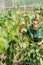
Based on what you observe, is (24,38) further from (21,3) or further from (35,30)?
(21,3)

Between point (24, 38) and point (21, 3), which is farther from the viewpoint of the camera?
point (21, 3)

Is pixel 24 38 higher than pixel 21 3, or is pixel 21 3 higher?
pixel 24 38

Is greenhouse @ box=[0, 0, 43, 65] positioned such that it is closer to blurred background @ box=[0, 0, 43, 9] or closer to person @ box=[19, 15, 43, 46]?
person @ box=[19, 15, 43, 46]

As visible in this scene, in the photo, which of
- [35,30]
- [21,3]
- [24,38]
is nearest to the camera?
[24,38]

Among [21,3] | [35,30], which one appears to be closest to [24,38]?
[35,30]

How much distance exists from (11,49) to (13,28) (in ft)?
0.51

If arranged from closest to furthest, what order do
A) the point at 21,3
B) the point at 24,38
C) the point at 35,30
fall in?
the point at 24,38 < the point at 35,30 < the point at 21,3

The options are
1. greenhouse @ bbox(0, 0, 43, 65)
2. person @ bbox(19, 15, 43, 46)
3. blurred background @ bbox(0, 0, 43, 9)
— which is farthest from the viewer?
blurred background @ bbox(0, 0, 43, 9)

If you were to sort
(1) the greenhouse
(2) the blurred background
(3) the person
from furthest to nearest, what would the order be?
(2) the blurred background
(3) the person
(1) the greenhouse

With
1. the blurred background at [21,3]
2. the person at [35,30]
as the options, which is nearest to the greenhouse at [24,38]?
the person at [35,30]

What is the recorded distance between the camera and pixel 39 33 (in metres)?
2.11

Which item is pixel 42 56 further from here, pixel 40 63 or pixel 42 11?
pixel 42 11

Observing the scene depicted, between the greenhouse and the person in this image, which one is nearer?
the greenhouse

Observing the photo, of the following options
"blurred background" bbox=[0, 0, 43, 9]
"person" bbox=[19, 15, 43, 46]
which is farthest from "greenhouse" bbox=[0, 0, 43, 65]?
"blurred background" bbox=[0, 0, 43, 9]
